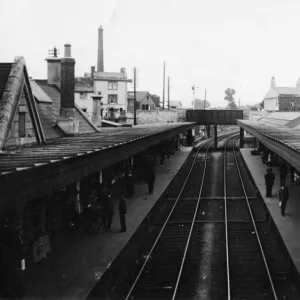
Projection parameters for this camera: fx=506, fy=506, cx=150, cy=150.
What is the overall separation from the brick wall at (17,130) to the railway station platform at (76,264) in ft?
12.0

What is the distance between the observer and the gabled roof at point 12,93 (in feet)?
49.3

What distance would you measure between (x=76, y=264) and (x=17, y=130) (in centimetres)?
628

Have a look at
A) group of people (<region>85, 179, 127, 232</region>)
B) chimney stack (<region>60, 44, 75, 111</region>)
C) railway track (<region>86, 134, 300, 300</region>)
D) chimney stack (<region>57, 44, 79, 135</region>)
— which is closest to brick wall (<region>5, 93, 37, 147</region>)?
group of people (<region>85, 179, 127, 232</region>)

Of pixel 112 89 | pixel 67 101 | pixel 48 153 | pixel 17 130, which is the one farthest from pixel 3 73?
pixel 112 89

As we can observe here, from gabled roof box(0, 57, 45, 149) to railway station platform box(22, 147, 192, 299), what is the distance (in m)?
3.77

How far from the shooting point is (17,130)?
16.3 m

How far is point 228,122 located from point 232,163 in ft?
77.1

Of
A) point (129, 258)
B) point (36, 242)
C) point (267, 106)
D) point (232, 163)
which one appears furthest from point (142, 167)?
point (267, 106)

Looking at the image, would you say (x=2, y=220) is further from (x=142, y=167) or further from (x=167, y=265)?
(x=142, y=167)

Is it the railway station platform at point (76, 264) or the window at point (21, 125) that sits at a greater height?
the window at point (21, 125)

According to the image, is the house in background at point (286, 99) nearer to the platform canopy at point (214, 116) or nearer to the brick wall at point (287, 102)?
the brick wall at point (287, 102)

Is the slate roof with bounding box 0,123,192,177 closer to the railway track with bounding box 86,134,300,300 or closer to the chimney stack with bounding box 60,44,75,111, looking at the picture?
the railway track with bounding box 86,134,300,300

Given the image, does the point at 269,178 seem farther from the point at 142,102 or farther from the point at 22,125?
the point at 142,102

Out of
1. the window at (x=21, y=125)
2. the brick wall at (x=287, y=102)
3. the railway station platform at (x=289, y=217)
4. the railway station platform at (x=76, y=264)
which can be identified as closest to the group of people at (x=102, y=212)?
the railway station platform at (x=76, y=264)
